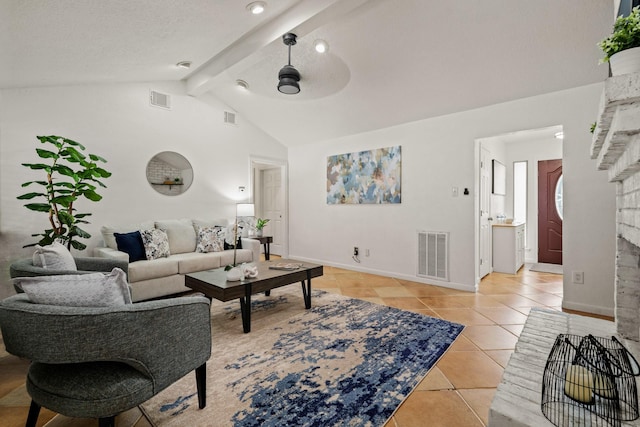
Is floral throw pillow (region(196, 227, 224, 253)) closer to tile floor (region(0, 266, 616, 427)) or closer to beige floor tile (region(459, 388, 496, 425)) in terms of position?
tile floor (region(0, 266, 616, 427))

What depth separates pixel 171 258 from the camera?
3.72m

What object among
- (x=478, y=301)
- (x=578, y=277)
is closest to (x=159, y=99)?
(x=478, y=301)

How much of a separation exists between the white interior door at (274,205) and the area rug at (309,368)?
3.78 meters

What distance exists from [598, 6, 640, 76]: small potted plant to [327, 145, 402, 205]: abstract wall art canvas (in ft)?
11.2

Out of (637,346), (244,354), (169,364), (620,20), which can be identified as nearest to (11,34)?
(169,364)

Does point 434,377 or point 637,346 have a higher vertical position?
point 637,346

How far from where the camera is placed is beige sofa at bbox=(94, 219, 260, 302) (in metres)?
3.33

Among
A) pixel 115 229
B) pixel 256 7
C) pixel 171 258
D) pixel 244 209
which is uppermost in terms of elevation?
pixel 256 7

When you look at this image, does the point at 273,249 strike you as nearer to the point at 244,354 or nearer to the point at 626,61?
the point at 244,354

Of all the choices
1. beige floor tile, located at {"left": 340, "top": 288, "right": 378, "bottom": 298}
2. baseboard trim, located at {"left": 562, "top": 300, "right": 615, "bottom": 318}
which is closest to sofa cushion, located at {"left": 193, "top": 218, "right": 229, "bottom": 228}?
beige floor tile, located at {"left": 340, "top": 288, "right": 378, "bottom": 298}

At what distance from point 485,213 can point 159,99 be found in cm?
524

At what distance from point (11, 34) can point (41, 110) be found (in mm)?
1536

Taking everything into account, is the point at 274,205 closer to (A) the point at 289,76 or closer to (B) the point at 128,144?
(B) the point at 128,144

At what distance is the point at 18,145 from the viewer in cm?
324
